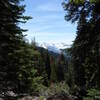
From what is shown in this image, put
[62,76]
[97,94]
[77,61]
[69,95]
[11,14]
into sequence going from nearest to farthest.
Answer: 1. [97,94]
2. [11,14]
3. [77,61]
4. [69,95]
5. [62,76]

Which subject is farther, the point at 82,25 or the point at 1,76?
the point at 82,25

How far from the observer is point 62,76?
3981 inches

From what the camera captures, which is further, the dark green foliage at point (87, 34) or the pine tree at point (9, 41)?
the dark green foliage at point (87, 34)

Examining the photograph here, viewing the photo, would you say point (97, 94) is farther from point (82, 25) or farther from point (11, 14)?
point (11, 14)

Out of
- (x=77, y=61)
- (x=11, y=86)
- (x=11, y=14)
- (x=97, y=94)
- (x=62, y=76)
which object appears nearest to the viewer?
(x=97, y=94)

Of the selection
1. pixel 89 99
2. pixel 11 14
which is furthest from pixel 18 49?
pixel 89 99

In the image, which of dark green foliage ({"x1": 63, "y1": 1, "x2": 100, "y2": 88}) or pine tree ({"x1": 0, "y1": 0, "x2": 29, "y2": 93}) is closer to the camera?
pine tree ({"x1": 0, "y1": 0, "x2": 29, "y2": 93})

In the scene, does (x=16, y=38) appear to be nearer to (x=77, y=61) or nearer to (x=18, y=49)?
(x=18, y=49)

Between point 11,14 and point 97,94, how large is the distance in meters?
6.40

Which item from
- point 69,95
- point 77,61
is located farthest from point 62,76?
point 77,61

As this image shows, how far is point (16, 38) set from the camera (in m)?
15.9

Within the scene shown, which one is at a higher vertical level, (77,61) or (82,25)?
(82,25)

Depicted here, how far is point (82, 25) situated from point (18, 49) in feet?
13.2

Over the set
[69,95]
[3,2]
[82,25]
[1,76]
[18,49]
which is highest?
[3,2]
